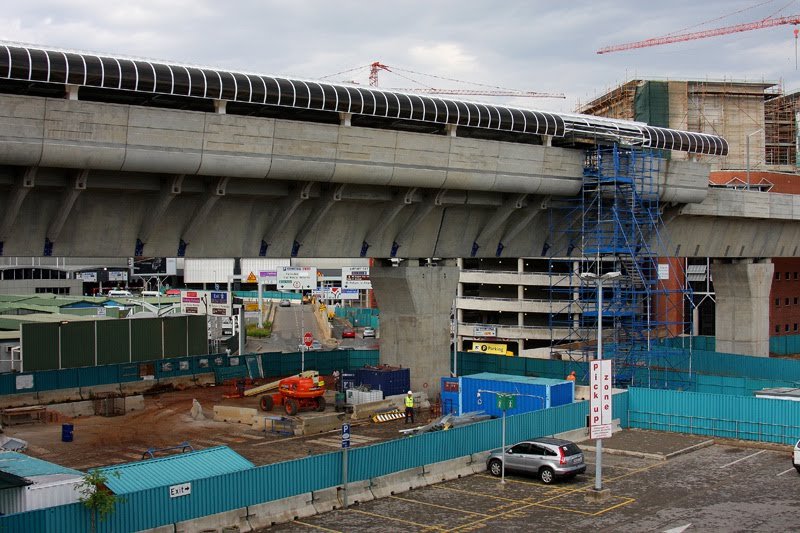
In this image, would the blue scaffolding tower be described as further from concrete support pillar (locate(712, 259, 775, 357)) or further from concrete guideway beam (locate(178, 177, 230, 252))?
concrete guideway beam (locate(178, 177, 230, 252))

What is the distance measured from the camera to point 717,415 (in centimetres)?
3469

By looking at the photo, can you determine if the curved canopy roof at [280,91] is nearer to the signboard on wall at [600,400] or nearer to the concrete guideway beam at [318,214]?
the concrete guideway beam at [318,214]

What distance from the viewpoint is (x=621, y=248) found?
44.4m

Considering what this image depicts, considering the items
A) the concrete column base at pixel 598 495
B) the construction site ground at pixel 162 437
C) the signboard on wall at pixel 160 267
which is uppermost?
the signboard on wall at pixel 160 267

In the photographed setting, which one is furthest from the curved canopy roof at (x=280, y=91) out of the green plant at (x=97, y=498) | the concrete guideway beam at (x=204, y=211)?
the green plant at (x=97, y=498)

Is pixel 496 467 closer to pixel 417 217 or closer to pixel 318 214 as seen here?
pixel 318 214

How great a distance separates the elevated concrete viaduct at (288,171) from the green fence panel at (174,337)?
58.4 ft

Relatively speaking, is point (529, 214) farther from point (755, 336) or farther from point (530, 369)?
point (755, 336)

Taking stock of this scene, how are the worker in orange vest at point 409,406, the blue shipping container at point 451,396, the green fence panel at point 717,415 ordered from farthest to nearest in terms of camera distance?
the blue shipping container at point 451,396 < the worker in orange vest at point 409,406 < the green fence panel at point 717,415

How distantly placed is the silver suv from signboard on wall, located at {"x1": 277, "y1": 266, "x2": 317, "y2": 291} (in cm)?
5753

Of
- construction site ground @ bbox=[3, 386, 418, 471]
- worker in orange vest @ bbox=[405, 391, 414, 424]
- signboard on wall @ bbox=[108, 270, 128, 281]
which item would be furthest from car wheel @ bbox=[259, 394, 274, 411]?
signboard on wall @ bbox=[108, 270, 128, 281]

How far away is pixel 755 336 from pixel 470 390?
102 ft

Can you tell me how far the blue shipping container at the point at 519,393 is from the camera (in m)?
36.6

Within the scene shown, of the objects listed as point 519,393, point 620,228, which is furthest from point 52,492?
point 620,228
